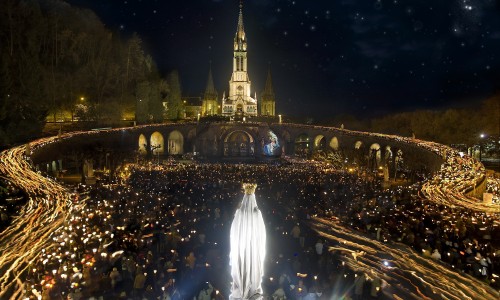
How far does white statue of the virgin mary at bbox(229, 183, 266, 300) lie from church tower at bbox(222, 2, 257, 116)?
80646 millimetres

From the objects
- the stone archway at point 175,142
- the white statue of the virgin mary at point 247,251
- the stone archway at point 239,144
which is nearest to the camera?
the white statue of the virgin mary at point 247,251

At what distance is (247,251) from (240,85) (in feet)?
277

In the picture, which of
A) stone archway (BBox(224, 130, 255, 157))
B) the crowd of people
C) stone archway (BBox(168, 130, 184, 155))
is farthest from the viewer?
stone archway (BBox(168, 130, 184, 155))

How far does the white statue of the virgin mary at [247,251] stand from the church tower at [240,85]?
80.6 meters

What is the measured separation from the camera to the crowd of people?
45.6ft

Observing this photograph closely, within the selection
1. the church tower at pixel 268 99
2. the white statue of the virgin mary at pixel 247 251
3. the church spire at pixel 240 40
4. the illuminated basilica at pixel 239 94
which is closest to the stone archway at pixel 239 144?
the illuminated basilica at pixel 239 94

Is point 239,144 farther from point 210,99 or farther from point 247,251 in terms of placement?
point 247,251

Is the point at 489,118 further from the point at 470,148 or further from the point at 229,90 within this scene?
the point at 229,90

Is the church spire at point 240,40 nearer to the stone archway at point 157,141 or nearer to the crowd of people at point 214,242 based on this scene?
the stone archway at point 157,141

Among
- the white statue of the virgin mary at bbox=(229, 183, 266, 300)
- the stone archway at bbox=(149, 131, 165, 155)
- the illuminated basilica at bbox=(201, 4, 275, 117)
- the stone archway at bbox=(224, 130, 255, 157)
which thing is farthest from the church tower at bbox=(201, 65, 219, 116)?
the white statue of the virgin mary at bbox=(229, 183, 266, 300)

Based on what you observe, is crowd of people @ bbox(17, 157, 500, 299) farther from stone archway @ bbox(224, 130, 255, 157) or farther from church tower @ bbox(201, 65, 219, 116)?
church tower @ bbox(201, 65, 219, 116)

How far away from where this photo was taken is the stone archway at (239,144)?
62.1 m

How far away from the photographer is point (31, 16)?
1566 inches

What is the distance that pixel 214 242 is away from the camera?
62.6 feet
